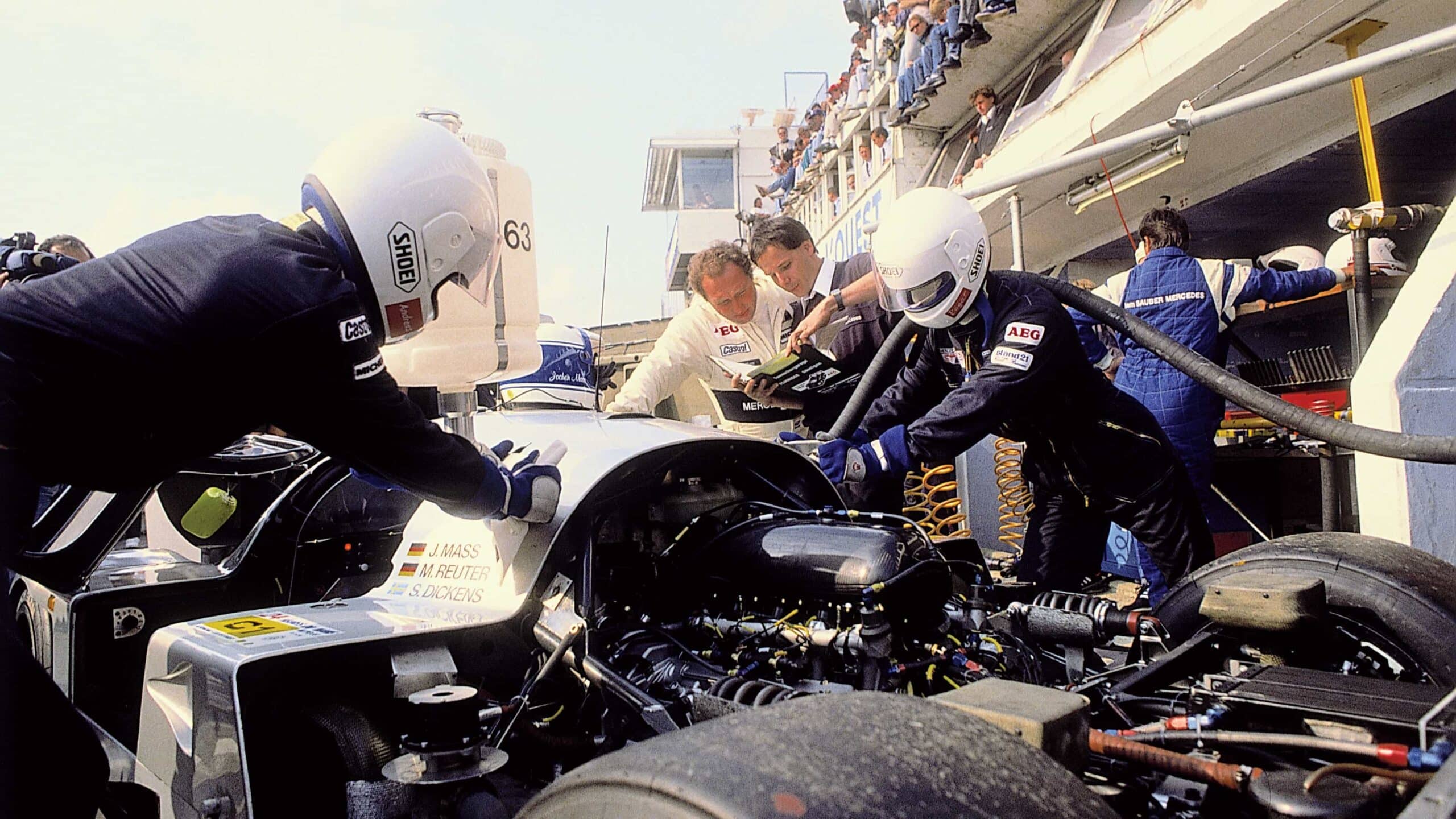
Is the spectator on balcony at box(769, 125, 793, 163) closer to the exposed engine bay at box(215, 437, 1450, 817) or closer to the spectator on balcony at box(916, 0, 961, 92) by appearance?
the spectator on balcony at box(916, 0, 961, 92)

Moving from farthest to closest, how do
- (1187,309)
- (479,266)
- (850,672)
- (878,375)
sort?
(1187,309), (878,375), (479,266), (850,672)

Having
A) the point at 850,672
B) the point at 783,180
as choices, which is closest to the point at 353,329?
the point at 850,672

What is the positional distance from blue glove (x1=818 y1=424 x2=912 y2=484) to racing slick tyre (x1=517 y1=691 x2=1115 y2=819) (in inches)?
71.2

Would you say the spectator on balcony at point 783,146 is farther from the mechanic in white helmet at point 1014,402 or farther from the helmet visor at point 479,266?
the helmet visor at point 479,266

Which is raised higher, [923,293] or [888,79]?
[888,79]

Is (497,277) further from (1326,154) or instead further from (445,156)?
(1326,154)

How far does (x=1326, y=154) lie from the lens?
7.15 meters

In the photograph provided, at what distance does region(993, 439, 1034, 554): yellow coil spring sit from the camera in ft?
19.2

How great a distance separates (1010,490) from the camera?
6012 millimetres

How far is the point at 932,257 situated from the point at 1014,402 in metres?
0.55

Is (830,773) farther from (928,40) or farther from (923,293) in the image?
(928,40)

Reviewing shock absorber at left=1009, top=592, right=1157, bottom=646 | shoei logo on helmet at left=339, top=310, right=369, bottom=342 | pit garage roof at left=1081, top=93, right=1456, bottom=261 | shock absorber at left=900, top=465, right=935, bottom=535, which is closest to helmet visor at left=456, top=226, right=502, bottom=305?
shoei logo on helmet at left=339, top=310, right=369, bottom=342

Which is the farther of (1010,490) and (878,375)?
(1010,490)

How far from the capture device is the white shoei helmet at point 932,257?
3312 mm
